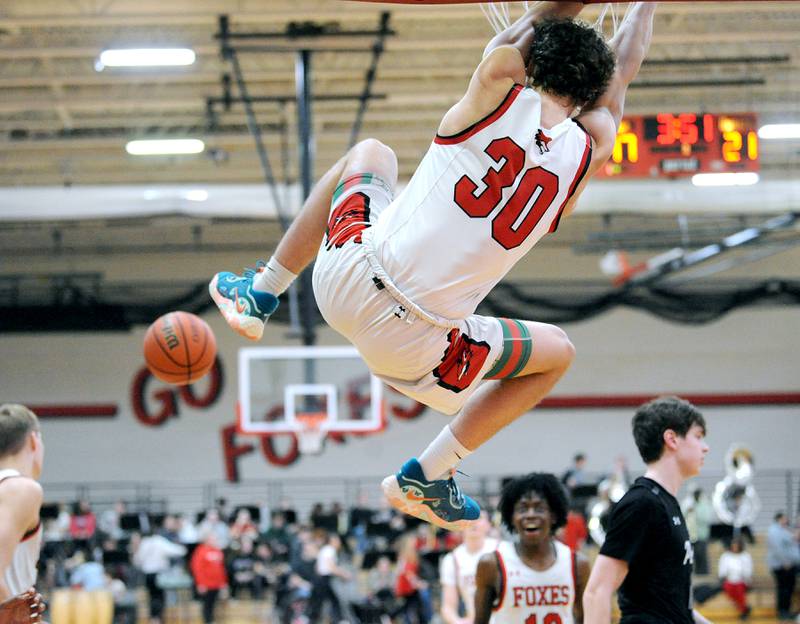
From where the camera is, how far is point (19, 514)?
416 centimetres

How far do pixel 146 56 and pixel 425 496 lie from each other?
9.90 meters

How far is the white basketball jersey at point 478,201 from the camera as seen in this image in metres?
3.17

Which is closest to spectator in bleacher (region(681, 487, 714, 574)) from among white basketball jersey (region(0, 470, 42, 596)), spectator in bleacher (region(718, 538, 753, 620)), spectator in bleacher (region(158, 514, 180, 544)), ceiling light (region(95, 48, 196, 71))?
spectator in bleacher (region(718, 538, 753, 620))

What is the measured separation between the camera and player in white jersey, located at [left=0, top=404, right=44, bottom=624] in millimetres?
4078

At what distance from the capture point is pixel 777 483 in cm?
2194

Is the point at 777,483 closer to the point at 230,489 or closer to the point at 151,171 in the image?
the point at 230,489

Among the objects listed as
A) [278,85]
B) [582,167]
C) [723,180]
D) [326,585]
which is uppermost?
[278,85]

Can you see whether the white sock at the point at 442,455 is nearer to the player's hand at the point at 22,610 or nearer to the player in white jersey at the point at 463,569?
the player's hand at the point at 22,610

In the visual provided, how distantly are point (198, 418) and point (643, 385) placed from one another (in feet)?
27.3

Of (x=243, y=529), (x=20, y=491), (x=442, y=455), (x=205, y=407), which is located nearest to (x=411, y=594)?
(x=243, y=529)

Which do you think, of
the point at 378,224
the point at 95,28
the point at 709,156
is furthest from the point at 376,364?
the point at 95,28

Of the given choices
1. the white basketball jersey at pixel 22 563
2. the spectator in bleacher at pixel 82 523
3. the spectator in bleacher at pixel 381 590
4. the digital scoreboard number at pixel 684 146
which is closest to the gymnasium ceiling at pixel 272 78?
the digital scoreboard number at pixel 684 146

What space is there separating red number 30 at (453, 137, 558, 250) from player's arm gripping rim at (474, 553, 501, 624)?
7.01 ft

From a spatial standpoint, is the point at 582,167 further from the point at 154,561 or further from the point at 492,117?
the point at 154,561
